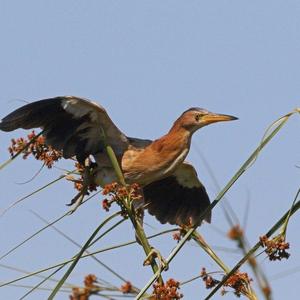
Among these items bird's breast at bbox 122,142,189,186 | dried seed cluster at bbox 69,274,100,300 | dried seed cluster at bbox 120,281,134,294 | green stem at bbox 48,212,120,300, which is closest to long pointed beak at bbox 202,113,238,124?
bird's breast at bbox 122,142,189,186

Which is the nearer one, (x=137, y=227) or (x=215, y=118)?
(x=137, y=227)

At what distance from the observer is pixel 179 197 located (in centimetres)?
572

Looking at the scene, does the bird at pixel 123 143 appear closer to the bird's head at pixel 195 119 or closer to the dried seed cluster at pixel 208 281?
the bird's head at pixel 195 119

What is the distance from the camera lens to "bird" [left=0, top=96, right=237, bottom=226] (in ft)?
14.8

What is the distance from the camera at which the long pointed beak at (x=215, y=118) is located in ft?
16.5

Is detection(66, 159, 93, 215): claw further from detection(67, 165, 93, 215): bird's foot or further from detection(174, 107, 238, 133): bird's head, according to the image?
detection(174, 107, 238, 133): bird's head

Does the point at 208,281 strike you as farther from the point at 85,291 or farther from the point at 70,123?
the point at 70,123

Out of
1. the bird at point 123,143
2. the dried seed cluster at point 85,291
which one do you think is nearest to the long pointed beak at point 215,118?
the bird at point 123,143

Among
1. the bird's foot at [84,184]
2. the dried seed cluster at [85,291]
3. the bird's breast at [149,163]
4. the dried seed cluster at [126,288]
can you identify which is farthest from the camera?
the bird's breast at [149,163]

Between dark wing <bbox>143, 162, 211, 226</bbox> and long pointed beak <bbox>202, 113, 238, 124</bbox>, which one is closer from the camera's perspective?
long pointed beak <bbox>202, 113, 238, 124</bbox>

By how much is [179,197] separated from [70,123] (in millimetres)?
1352

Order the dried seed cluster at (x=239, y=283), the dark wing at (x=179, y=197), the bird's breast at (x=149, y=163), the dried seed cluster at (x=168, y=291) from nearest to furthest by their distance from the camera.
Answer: the dried seed cluster at (x=168, y=291) < the dried seed cluster at (x=239, y=283) < the bird's breast at (x=149, y=163) < the dark wing at (x=179, y=197)

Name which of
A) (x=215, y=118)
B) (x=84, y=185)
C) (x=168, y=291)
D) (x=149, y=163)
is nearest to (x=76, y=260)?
(x=168, y=291)

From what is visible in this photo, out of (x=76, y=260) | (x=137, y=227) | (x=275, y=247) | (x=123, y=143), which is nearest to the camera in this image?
(x=76, y=260)
